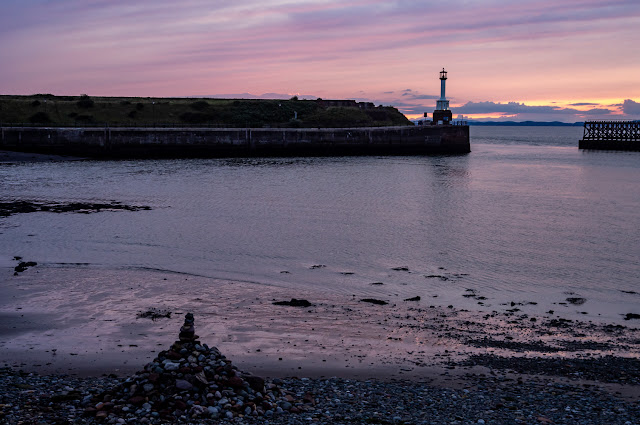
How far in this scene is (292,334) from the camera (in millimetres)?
12367

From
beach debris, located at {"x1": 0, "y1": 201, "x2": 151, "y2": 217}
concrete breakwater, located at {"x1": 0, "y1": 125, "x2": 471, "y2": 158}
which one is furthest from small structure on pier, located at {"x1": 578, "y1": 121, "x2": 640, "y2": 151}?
beach debris, located at {"x1": 0, "y1": 201, "x2": 151, "y2": 217}

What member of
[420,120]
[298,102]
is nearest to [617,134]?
[420,120]

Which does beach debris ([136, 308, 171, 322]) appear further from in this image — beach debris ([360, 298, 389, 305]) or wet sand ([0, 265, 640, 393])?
beach debris ([360, 298, 389, 305])

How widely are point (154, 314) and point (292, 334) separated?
11.2ft

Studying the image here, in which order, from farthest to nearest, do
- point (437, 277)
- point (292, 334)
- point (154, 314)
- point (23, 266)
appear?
point (437, 277) → point (23, 266) → point (154, 314) → point (292, 334)

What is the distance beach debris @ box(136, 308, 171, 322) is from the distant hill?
6473cm

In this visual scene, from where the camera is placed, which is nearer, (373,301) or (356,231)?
(373,301)

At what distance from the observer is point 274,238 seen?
24.1 m

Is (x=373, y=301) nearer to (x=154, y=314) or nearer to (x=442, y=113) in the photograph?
(x=154, y=314)

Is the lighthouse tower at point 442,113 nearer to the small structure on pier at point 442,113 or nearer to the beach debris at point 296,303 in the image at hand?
the small structure on pier at point 442,113

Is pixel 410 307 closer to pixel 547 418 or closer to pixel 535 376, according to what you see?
pixel 535 376

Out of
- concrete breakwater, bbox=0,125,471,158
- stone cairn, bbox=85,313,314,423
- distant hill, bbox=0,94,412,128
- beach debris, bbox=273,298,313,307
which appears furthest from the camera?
distant hill, bbox=0,94,412,128

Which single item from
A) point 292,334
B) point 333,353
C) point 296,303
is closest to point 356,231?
point 296,303

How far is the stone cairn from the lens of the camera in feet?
25.6
